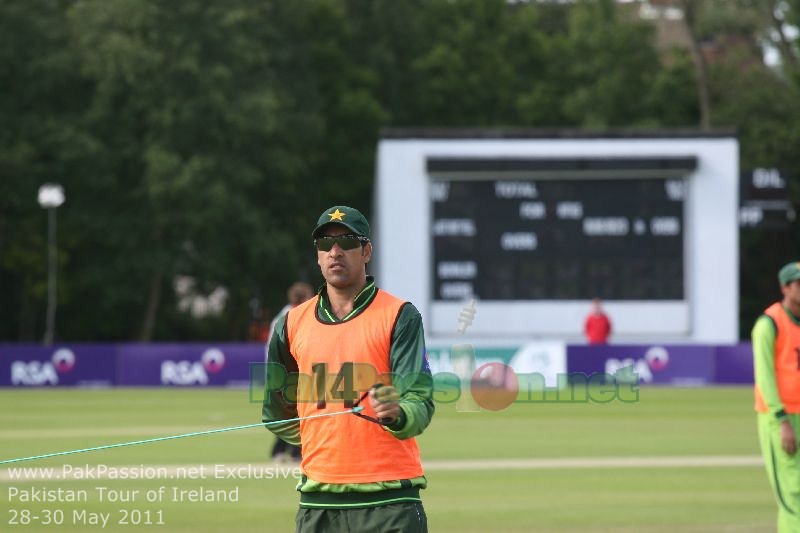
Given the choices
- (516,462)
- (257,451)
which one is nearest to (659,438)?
(516,462)

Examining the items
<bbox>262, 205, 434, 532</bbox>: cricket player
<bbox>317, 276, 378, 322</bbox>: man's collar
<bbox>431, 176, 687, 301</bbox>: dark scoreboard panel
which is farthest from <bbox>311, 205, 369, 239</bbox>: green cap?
<bbox>431, 176, 687, 301</bbox>: dark scoreboard panel

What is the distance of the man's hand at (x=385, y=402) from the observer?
19.8 feet

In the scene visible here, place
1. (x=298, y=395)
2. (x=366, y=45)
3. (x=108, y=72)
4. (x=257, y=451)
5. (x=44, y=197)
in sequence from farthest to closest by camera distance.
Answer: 1. (x=366, y=45)
2. (x=108, y=72)
3. (x=44, y=197)
4. (x=257, y=451)
5. (x=298, y=395)

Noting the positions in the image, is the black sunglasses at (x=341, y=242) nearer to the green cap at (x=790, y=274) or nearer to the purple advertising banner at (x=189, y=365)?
the green cap at (x=790, y=274)

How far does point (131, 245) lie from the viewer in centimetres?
5334

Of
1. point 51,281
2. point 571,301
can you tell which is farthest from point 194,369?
point 571,301

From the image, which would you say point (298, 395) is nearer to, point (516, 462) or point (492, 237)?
point (516, 462)

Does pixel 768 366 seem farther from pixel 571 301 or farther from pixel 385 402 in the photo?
pixel 571 301

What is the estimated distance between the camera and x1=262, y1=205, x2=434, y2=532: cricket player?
642 cm

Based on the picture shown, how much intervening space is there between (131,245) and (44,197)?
34.7 ft

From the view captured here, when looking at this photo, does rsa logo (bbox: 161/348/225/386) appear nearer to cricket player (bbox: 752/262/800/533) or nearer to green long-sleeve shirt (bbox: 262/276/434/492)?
cricket player (bbox: 752/262/800/533)

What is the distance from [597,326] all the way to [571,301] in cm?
219

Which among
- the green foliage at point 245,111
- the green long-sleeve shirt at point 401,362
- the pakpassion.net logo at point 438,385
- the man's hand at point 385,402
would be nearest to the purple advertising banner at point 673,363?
the pakpassion.net logo at point 438,385

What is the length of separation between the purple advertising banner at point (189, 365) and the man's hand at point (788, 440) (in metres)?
27.3
